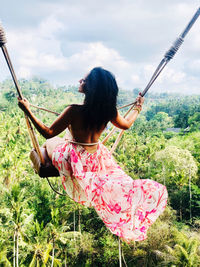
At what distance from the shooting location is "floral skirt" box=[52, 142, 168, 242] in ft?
5.10

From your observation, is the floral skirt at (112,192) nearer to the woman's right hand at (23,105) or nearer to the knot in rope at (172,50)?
the woman's right hand at (23,105)

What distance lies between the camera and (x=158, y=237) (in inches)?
502

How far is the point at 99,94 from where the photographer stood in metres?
1.53

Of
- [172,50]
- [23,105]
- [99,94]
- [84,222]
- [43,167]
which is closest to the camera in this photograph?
[99,94]

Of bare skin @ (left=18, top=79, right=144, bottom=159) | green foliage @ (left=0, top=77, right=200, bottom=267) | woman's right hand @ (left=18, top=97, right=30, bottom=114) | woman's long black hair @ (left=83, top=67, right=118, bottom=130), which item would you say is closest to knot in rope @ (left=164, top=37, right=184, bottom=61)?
bare skin @ (left=18, top=79, right=144, bottom=159)

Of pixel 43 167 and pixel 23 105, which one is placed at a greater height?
pixel 23 105

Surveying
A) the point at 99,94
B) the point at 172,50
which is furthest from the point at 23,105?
the point at 172,50

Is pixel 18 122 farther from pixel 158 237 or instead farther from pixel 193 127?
pixel 193 127

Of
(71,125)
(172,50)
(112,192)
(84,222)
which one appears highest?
(172,50)

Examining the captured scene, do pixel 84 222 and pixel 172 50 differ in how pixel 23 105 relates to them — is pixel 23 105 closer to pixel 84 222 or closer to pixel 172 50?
pixel 172 50

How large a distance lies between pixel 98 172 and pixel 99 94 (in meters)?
0.65

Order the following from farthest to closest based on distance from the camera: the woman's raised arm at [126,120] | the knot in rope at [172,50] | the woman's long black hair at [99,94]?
the knot in rope at [172,50]
the woman's raised arm at [126,120]
the woman's long black hair at [99,94]

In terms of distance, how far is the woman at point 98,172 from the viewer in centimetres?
155

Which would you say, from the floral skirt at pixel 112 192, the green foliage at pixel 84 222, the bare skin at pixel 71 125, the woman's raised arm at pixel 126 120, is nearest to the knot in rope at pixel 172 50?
the woman's raised arm at pixel 126 120
